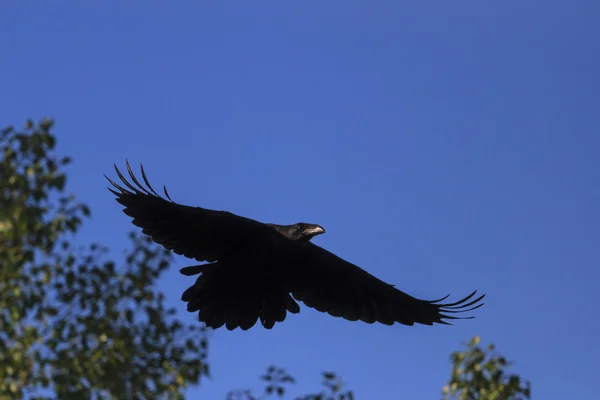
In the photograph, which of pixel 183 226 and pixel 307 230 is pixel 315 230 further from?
pixel 183 226

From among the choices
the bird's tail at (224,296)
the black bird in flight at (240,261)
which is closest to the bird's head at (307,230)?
the black bird in flight at (240,261)

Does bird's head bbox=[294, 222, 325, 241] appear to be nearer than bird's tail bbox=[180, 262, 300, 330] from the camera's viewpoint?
Yes

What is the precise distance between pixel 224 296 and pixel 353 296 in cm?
141

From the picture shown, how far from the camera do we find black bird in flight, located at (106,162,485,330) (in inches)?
334

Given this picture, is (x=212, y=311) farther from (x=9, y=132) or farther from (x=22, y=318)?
(x=9, y=132)

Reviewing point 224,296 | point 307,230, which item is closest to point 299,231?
point 307,230

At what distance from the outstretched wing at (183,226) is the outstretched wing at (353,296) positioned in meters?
0.74

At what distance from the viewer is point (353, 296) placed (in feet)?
31.3

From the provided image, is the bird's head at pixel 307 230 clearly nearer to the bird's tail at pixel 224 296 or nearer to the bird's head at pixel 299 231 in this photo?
the bird's head at pixel 299 231

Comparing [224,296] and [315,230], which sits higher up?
[315,230]

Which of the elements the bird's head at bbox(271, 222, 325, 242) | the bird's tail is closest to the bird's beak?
the bird's head at bbox(271, 222, 325, 242)

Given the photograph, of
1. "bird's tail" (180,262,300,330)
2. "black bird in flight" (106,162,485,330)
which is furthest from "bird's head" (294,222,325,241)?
"bird's tail" (180,262,300,330)

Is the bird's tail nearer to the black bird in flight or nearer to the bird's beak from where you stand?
the black bird in flight

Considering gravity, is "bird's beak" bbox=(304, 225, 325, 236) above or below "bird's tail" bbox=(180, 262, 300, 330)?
above
